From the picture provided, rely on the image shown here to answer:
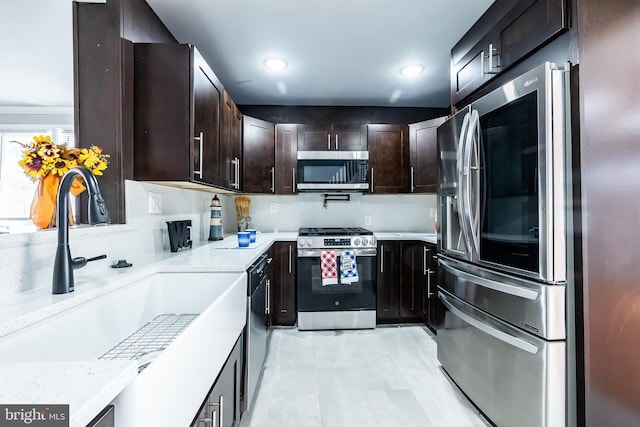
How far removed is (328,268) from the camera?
2.79 m

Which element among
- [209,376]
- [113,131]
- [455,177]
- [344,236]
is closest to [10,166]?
[113,131]

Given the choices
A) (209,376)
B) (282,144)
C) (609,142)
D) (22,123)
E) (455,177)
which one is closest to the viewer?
(209,376)

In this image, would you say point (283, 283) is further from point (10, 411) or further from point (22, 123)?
point (22, 123)

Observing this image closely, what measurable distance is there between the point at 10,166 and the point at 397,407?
8.50 ft

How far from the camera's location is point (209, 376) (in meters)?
0.99

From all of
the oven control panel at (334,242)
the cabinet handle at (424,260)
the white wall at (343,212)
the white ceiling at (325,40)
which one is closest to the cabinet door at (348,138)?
the white ceiling at (325,40)

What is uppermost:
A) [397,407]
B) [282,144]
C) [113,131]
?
[282,144]

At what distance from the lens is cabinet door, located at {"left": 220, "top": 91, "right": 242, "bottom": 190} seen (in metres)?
2.28

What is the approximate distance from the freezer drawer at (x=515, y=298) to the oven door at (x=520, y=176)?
53 millimetres

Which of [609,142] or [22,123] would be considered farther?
[22,123]

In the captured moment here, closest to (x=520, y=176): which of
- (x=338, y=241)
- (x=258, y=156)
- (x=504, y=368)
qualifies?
(x=504, y=368)

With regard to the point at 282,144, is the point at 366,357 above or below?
below

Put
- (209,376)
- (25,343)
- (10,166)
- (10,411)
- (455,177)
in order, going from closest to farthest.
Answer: (10,411)
(25,343)
(209,376)
(10,166)
(455,177)

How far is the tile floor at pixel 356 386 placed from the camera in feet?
5.40
